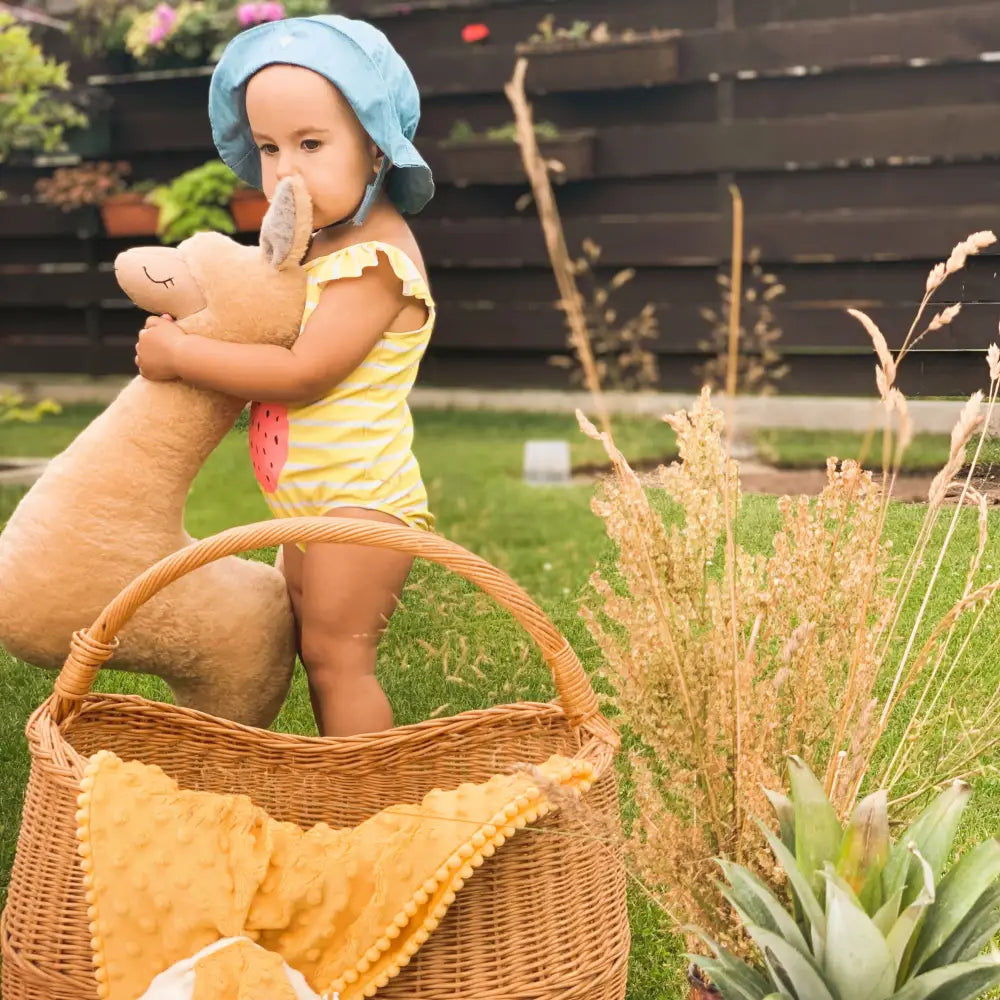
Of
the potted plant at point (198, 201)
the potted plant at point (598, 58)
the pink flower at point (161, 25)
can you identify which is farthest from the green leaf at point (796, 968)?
the pink flower at point (161, 25)

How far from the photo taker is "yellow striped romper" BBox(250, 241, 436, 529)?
1687mm

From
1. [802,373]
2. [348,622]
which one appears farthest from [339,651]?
[802,373]

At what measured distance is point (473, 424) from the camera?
4348 mm

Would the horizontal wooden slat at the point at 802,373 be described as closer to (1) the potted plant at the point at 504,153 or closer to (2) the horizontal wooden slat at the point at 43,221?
(1) the potted plant at the point at 504,153

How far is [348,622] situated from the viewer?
5.49 ft

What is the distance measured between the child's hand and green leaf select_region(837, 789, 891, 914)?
1.00 metres

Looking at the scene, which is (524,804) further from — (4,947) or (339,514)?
(4,947)

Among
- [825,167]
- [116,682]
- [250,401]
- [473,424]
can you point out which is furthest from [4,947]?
[825,167]

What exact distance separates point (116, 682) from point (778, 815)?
1.69 meters

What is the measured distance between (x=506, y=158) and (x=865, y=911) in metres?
3.67

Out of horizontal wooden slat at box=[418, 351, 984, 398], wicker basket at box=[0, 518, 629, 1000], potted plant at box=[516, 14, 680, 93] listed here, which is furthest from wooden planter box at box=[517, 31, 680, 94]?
wicker basket at box=[0, 518, 629, 1000]

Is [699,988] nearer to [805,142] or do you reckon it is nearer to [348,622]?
Result: [348,622]

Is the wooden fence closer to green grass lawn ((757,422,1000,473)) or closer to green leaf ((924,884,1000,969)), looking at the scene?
green grass lawn ((757,422,1000,473))

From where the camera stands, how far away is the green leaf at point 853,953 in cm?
102
